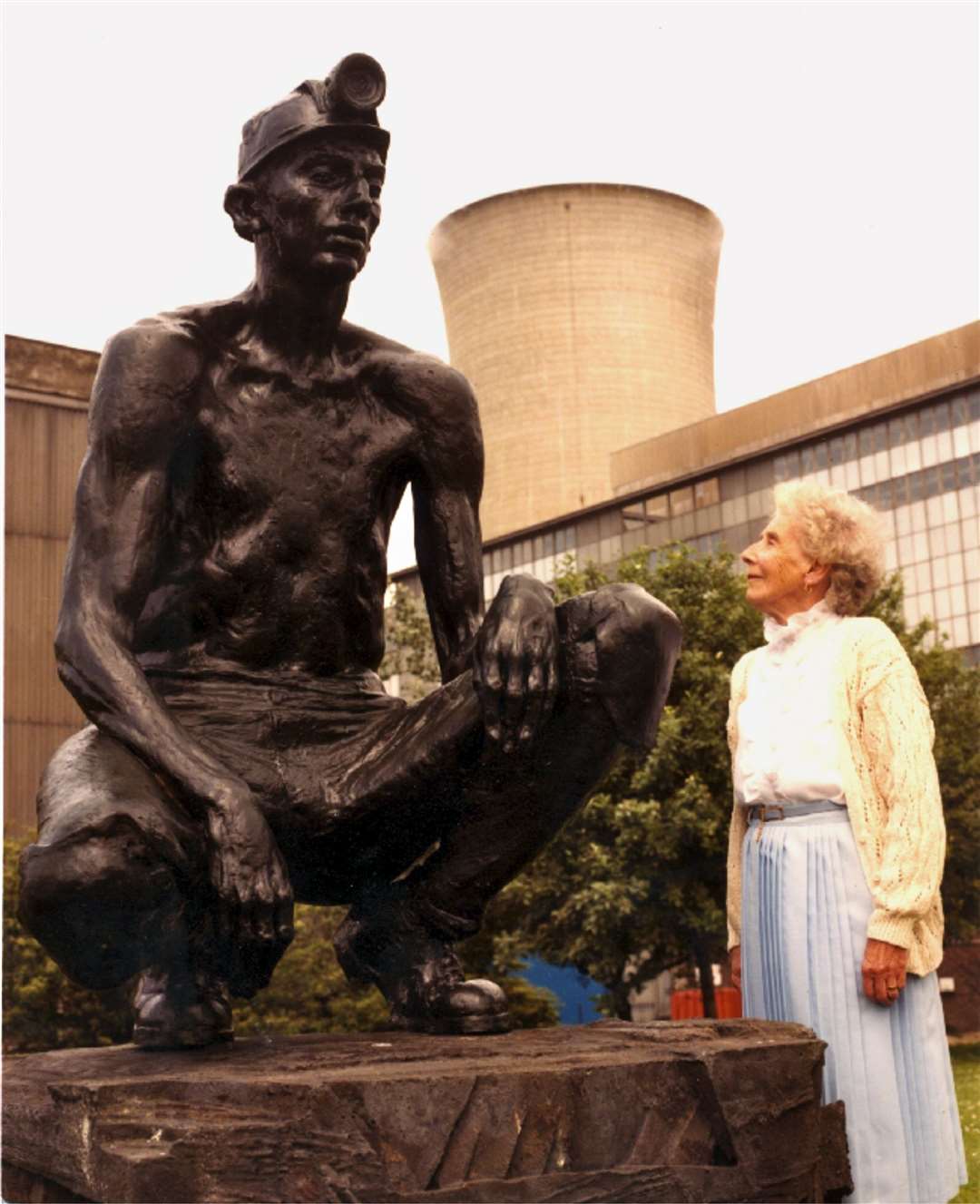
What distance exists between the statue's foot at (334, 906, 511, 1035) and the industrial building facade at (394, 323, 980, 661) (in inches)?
952

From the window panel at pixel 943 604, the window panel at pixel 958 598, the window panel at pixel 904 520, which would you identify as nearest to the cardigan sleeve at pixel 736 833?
the window panel at pixel 958 598

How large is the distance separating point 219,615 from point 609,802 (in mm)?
16678

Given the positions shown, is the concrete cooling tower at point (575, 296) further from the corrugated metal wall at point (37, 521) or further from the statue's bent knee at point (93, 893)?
the statue's bent knee at point (93, 893)

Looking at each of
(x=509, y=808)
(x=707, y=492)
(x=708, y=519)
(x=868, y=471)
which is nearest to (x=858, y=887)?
(x=509, y=808)

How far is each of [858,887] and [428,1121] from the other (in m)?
1.54

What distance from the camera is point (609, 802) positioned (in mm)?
19703

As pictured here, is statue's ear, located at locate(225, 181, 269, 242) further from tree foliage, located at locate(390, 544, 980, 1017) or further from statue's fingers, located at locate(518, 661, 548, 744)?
tree foliage, located at locate(390, 544, 980, 1017)

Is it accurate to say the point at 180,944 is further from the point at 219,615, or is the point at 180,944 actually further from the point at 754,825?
the point at 754,825

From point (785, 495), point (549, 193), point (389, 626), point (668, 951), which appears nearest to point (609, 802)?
point (668, 951)

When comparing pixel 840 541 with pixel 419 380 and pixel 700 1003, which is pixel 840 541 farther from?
pixel 700 1003

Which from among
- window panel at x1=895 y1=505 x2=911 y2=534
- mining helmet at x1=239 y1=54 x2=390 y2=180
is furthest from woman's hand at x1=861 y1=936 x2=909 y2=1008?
window panel at x1=895 y1=505 x2=911 y2=534

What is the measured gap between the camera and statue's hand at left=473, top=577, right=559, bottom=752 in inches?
115

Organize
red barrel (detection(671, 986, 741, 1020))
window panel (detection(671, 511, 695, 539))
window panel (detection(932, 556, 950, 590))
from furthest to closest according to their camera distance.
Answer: window panel (detection(671, 511, 695, 539)), window panel (detection(932, 556, 950, 590)), red barrel (detection(671, 986, 741, 1020))

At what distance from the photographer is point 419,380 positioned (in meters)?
3.47
